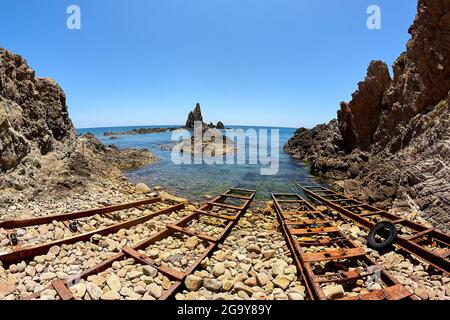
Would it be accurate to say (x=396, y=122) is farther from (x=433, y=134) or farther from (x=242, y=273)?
(x=242, y=273)

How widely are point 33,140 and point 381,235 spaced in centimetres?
1608

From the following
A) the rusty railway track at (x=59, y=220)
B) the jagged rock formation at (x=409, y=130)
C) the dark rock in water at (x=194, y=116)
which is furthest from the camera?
the dark rock in water at (x=194, y=116)

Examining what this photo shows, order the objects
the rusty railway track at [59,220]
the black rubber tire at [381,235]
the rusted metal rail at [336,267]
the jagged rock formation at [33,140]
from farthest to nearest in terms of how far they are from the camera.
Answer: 1. the jagged rock formation at [33,140]
2. the black rubber tire at [381,235]
3. the rusty railway track at [59,220]
4. the rusted metal rail at [336,267]

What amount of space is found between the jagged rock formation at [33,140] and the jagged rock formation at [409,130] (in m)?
16.9

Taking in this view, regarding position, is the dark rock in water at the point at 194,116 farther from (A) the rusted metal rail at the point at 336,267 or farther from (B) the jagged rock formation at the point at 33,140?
(A) the rusted metal rail at the point at 336,267

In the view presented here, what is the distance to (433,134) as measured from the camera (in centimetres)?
1315

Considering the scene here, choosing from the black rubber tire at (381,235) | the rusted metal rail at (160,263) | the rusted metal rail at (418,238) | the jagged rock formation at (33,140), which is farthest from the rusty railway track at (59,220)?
the rusted metal rail at (418,238)

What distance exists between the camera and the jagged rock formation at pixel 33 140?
31.4 ft

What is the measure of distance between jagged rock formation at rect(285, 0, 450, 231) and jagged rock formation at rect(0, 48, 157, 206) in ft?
55.4

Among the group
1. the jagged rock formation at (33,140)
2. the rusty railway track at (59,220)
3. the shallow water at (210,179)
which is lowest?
the shallow water at (210,179)

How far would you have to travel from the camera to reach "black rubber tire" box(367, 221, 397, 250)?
7.80 meters

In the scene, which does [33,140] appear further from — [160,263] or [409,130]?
[409,130]

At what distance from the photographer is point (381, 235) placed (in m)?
8.87
